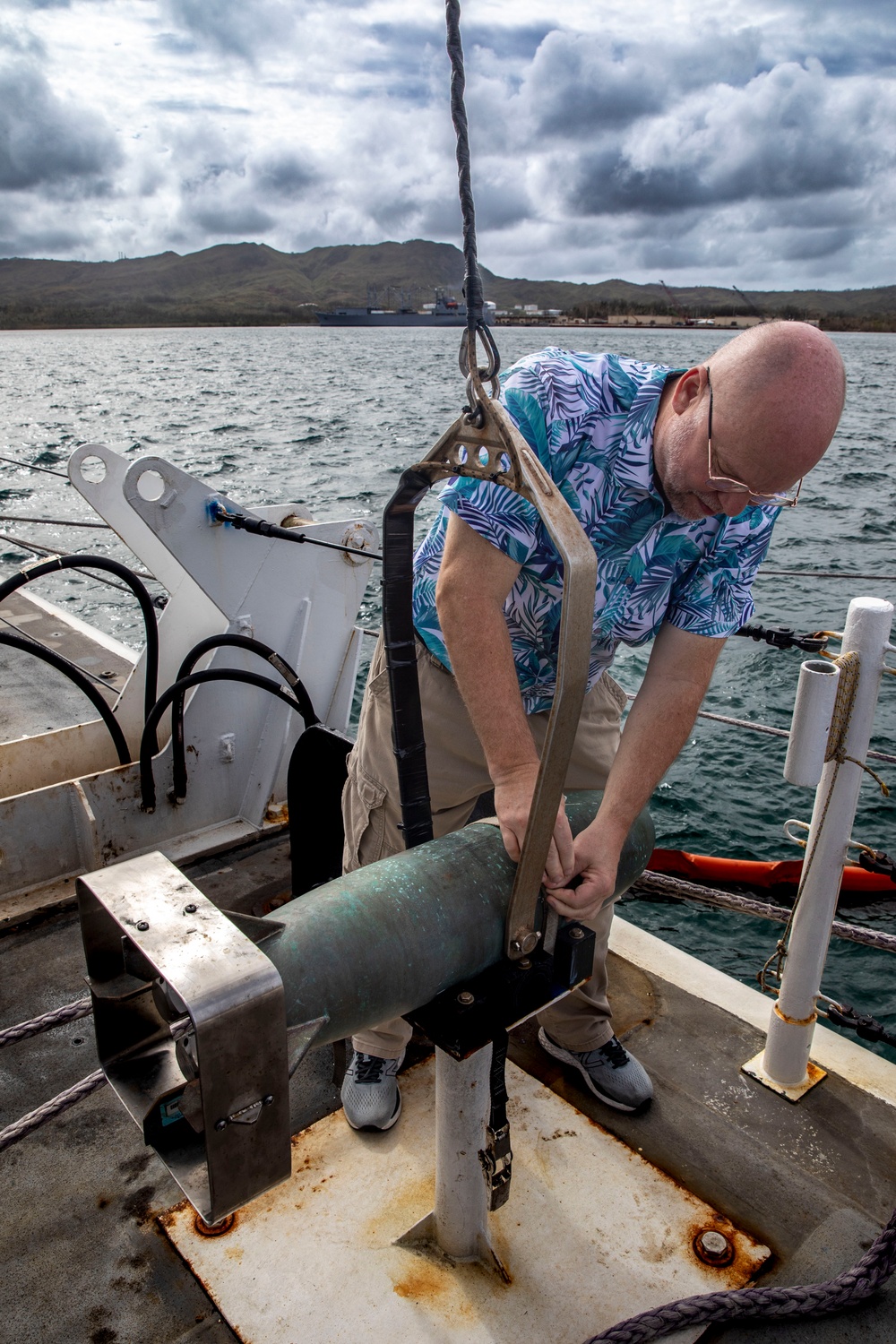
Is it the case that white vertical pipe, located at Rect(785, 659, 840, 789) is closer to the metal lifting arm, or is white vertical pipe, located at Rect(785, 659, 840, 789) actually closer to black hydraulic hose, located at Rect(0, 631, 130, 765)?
the metal lifting arm

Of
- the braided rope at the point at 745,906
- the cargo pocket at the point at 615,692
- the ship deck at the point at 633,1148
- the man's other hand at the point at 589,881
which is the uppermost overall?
the man's other hand at the point at 589,881

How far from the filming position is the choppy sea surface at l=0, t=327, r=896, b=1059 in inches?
247

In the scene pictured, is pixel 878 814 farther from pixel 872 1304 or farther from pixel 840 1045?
pixel 872 1304

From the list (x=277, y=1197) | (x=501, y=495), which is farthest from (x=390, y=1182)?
(x=501, y=495)

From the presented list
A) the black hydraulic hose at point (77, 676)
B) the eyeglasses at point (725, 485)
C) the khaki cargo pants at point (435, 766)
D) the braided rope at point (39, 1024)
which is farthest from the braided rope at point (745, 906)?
the black hydraulic hose at point (77, 676)

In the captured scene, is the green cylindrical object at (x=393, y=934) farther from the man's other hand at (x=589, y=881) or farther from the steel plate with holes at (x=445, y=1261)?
the steel plate with holes at (x=445, y=1261)

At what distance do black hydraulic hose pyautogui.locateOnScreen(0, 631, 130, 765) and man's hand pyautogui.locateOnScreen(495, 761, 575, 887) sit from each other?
198 cm

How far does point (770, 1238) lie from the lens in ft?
6.47

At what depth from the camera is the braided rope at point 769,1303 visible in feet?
5.59

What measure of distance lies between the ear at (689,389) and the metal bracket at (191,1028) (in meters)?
1.11

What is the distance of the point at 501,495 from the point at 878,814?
6.16m

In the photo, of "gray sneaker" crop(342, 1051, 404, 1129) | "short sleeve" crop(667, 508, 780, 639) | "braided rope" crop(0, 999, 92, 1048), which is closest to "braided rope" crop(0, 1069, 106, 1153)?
"braided rope" crop(0, 999, 92, 1048)

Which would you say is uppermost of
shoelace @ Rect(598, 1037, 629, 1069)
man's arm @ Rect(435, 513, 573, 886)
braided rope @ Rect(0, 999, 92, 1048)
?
man's arm @ Rect(435, 513, 573, 886)

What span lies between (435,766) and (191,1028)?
1.22 metres
